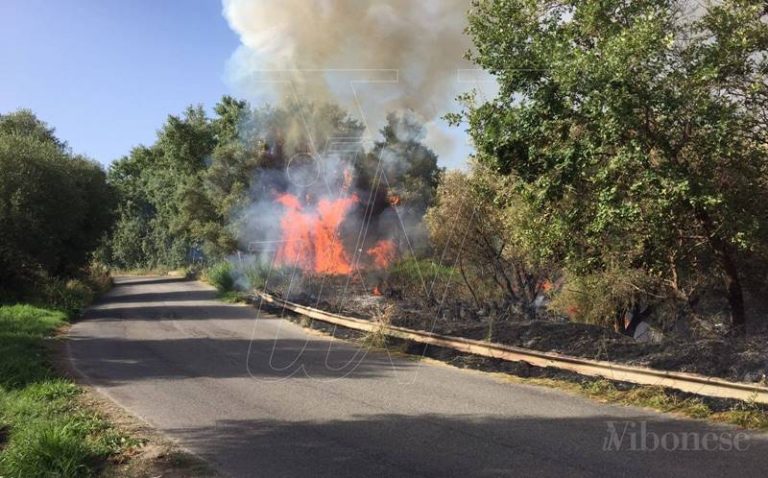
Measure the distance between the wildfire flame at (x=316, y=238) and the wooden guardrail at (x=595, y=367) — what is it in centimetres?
801

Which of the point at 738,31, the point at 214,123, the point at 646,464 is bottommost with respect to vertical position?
the point at 646,464

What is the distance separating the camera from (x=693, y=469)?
4574mm

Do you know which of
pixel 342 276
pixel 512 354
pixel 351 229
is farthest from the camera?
pixel 351 229

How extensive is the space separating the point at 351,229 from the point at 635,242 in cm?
1332

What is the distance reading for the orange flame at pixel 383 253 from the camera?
66.6 ft

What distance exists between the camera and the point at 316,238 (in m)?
21.5

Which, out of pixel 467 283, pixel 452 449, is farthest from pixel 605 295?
pixel 452 449

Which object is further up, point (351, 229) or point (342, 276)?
point (351, 229)

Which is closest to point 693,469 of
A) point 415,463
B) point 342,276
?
→ point 415,463

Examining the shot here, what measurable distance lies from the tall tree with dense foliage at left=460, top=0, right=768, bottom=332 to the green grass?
5974mm

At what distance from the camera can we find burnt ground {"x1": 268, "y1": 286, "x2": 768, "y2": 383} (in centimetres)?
718

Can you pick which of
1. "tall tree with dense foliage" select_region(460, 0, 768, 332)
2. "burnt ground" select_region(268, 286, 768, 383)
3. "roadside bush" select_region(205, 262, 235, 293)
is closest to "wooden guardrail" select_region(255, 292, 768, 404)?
"burnt ground" select_region(268, 286, 768, 383)

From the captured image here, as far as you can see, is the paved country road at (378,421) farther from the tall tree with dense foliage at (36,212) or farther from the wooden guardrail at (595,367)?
the tall tree with dense foliage at (36,212)

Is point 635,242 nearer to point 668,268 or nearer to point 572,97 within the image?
point 668,268
